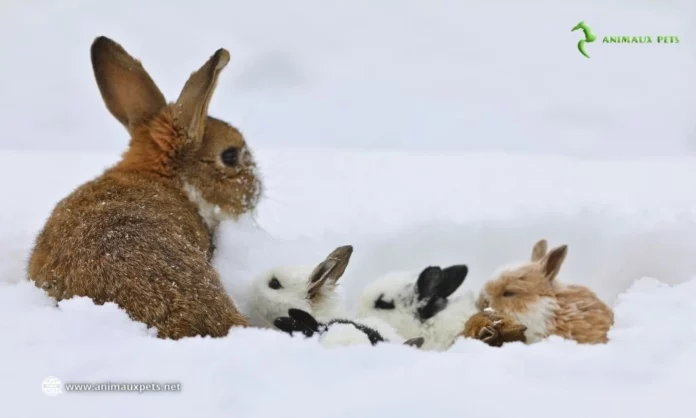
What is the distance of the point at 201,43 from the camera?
31.9 feet

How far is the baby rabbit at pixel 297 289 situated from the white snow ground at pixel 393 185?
0.15 meters

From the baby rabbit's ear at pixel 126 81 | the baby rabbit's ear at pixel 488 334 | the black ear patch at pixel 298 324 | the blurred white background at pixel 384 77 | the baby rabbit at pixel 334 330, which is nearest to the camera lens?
the baby rabbit at pixel 334 330

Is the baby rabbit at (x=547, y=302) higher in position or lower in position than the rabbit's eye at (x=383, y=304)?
higher

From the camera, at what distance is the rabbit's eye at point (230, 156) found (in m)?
3.99

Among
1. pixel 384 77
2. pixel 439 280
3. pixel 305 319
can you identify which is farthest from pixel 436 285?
pixel 384 77

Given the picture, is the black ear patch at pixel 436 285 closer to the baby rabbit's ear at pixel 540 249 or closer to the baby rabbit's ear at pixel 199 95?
the baby rabbit's ear at pixel 540 249

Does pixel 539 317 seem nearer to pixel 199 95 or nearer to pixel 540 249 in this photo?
pixel 540 249

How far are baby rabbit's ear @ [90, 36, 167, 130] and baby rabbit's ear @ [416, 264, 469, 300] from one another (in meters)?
1.85

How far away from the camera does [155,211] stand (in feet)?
11.1

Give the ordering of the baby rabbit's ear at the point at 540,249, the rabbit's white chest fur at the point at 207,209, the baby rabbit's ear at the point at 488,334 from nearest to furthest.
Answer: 1. the baby rabbit's ear at the point at 488,334
2. the rabbit's white chest fur at the point at 207,209
3. the baby rabbit's ear at the point at 540,249

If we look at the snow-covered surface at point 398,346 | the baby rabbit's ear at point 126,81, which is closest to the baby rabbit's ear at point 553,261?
the snow-covered surface at point 398,346

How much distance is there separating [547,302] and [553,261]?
0.91ft

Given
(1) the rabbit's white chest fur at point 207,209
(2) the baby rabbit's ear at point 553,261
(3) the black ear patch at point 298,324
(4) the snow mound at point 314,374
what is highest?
(2) the baby rabbit's ear at point 553,261

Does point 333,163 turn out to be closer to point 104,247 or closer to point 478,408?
point 104,247
